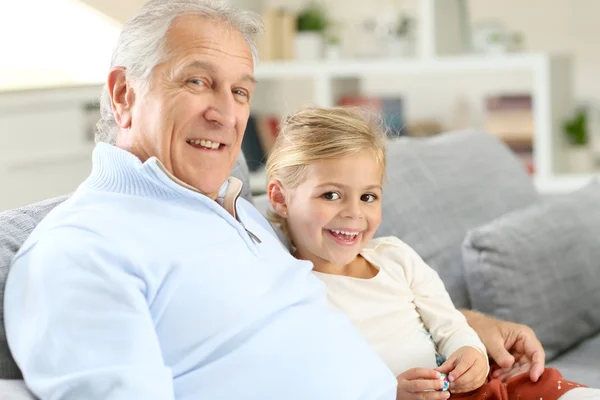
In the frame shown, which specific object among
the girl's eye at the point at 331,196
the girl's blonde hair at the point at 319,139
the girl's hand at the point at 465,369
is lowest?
the girl's hand at the point at 465,369

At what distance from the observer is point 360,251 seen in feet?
5.66

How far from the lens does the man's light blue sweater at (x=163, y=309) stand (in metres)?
1.15

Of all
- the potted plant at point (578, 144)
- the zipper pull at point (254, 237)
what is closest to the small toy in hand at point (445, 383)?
the zipper pull at point (254, 237)

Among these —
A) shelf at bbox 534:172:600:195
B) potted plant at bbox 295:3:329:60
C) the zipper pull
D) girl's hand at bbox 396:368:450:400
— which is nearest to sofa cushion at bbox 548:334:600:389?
girl's hand at bbox 396:368:450:400

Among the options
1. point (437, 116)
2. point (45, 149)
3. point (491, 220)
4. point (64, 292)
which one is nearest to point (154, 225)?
point (64, 292)

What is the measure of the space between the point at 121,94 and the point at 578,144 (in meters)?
2.97

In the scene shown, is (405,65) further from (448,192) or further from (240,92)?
(240,92)

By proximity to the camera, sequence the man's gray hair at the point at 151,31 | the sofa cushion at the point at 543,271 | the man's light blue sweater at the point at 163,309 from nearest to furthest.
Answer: the man's light blue sweater at the point at 163,309, the man's gray hair at the point at 151,31, the sofa cushion at the point at 543,271

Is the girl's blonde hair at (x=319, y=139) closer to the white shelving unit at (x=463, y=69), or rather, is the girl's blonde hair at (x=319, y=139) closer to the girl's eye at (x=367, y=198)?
the girl's eye at (x=367, y=198)

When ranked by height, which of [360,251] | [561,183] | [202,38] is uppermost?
[202,38]

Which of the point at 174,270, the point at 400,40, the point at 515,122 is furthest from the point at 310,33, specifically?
the point at 174,270

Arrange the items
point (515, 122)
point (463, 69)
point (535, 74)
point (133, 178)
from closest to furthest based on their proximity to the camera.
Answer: point (133, 178) → point (535, 74) → point (463, 69) → point (515, 122)

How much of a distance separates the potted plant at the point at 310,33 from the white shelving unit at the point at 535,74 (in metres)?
0.08

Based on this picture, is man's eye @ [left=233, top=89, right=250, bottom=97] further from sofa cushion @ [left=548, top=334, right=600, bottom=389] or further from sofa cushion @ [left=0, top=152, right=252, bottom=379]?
sofa cushion @ [left=548, top=334, right=600, bottom=389]
